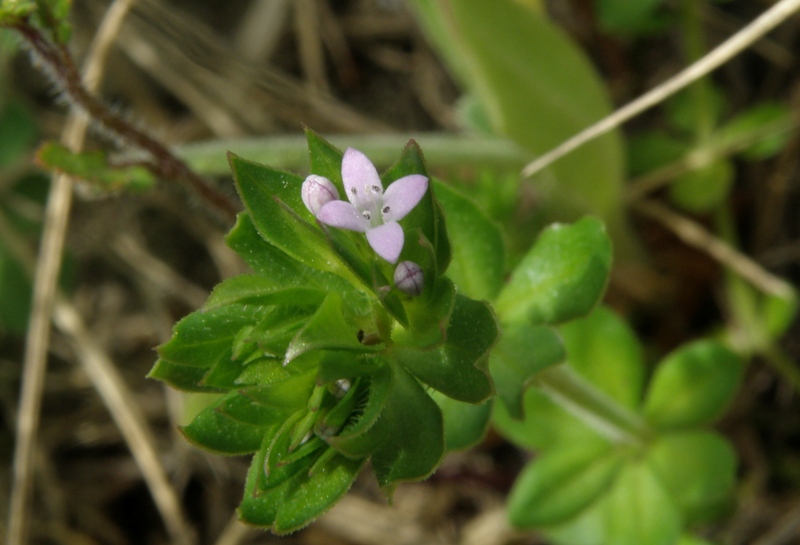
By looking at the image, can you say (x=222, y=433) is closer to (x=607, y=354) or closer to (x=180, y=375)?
(x=180, y=375)

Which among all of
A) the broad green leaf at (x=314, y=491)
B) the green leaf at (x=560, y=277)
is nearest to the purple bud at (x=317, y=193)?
the broad green leaf at (x=314, y=491)

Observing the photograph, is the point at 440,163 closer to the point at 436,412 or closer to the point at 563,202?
the point at 563,202

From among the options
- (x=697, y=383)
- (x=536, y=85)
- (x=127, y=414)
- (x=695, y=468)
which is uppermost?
(x=536, y=85)

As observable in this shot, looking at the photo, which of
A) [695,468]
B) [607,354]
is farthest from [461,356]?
[695,468]

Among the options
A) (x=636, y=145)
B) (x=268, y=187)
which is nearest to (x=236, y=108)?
(x=636, y=145)

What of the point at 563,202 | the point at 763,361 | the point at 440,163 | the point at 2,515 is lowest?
the point at 2,515

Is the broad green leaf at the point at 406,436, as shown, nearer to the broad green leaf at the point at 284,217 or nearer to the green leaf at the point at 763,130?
the broad green leaf at the point at 284,217

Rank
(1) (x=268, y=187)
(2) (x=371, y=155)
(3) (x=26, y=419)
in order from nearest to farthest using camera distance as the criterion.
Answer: (1) (x=268, y=187), (2) (x=371, y=155), (3) (x=26, y=419)
